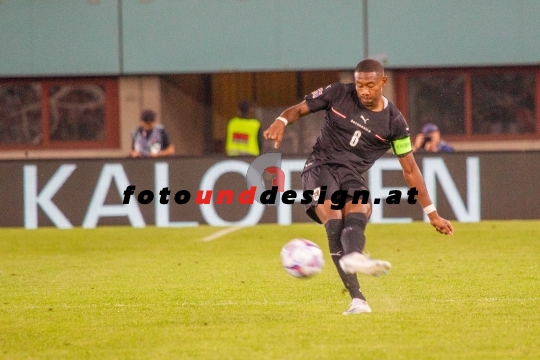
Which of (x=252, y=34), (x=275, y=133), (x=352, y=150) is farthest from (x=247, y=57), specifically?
(x=275, y=133)

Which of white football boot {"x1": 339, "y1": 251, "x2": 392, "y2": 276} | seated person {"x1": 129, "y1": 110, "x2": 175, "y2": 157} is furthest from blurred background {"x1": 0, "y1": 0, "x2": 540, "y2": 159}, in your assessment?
white football boot {"x1": 339, "y1": 251, "x2": 392, "y2": 276}

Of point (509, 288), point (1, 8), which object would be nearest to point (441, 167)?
point (509, 288)

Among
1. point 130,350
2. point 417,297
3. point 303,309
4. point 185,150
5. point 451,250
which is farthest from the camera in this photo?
point 185,150

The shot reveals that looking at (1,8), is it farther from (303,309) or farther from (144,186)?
(303,309)

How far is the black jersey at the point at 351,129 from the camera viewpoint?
738cm

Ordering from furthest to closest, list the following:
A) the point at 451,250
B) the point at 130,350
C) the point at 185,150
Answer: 1. the point at 185,150
2. the point at 451,250
3. the point at 130,350

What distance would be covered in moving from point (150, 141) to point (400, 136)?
9.47 metres

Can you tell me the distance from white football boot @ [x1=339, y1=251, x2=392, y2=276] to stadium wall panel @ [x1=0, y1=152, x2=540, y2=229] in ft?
28.5

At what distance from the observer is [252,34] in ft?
66.5

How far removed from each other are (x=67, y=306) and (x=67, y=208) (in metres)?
7.97

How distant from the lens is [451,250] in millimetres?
12125

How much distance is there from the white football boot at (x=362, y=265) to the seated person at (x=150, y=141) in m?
9.77

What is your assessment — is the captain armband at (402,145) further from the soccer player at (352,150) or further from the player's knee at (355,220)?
the player's knee at (355,220)

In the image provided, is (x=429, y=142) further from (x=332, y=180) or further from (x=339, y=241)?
(x=339, y=241)
